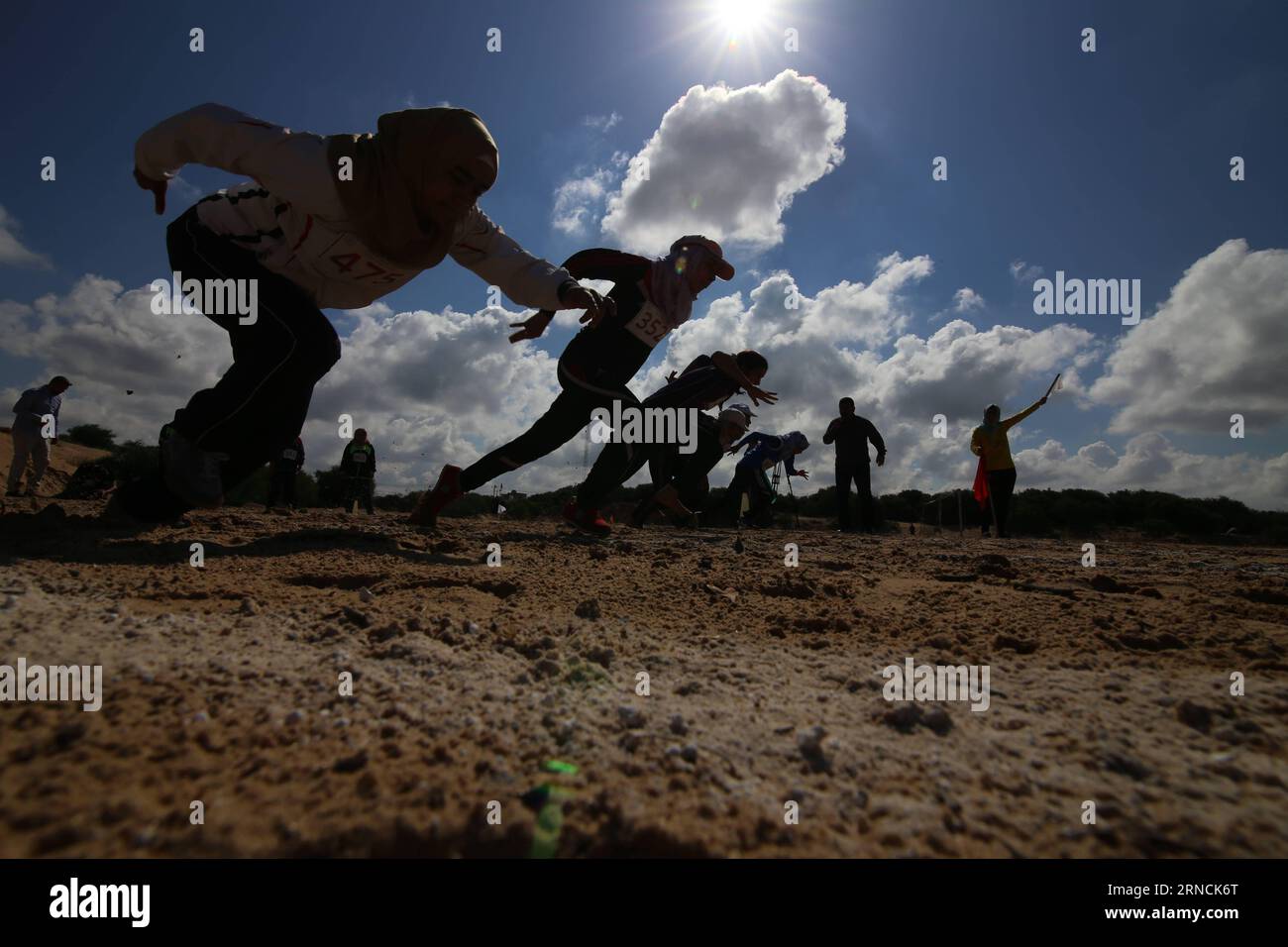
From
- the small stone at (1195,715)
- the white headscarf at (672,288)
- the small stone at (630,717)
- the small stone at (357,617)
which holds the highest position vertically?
the white headscarf at (672,288)

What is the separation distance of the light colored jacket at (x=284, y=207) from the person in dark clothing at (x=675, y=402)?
158 cm

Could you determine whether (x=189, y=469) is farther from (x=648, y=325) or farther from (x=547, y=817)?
(x=648, y=325)

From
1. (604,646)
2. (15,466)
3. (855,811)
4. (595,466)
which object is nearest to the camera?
(855,811)

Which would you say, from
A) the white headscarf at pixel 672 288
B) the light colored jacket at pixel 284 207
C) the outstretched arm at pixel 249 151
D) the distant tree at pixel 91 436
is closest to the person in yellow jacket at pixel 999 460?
the white headscarf at pixel 672 288

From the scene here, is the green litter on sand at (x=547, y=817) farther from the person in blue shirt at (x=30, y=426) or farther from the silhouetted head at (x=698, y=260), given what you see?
the person in blue shirt at (x=30, y=426)

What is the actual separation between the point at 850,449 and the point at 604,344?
537 cm

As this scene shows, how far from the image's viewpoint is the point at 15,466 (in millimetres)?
7477

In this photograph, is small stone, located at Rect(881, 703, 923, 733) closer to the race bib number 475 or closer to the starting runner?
the starting runner

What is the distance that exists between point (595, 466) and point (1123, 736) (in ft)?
10.5

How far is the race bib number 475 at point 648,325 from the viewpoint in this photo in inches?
144
